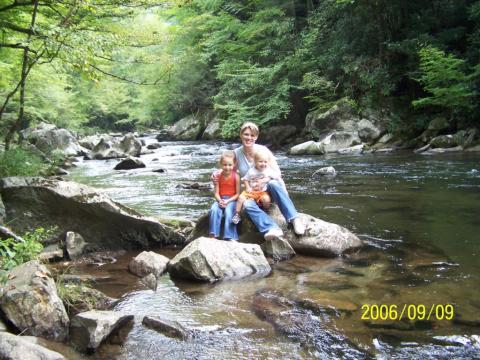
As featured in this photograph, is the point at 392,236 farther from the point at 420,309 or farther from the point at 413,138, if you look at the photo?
the point at 413,138

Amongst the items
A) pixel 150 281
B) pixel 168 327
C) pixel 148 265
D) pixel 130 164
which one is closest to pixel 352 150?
pixel 130 164

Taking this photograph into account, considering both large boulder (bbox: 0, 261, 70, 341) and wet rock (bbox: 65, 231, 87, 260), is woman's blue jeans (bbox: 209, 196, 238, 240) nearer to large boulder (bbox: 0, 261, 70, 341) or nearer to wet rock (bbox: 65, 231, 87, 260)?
wet rock (bbox: 65, 231, 87, 260)

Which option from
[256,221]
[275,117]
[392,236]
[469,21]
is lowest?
[392,236]

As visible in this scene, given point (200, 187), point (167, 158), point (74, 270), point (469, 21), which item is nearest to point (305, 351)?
point (74, 270)

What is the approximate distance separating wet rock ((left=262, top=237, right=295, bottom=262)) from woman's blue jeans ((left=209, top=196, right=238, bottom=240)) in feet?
1.64

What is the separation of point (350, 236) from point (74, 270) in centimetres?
318

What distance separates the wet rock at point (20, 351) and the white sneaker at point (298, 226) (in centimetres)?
314

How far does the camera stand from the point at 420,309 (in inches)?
136

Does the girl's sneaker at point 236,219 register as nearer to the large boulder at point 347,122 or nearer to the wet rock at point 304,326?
the wet rock at point 304,326

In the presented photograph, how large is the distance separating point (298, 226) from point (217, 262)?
1.19 metres

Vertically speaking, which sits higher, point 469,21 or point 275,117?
point 469,21

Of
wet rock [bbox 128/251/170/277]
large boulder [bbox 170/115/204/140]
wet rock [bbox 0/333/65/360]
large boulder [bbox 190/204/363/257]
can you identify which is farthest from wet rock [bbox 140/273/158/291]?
large boulder [bbox 170/115/204/140]

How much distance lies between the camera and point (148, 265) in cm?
468

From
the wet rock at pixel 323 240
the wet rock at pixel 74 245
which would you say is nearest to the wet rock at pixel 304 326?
the wet rock at pixel 323 240
